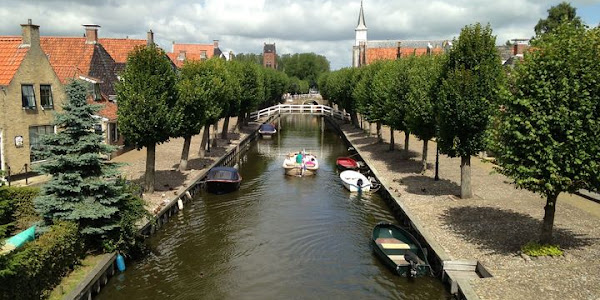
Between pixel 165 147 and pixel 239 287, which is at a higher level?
pixel 165 147

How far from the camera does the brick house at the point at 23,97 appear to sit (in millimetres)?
29188

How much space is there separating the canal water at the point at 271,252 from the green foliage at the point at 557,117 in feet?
19.8

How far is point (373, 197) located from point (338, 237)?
29.6ft

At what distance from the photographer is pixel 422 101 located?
103 ft

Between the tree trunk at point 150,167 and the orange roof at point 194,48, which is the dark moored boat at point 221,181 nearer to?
the tree trunk at point 150,167

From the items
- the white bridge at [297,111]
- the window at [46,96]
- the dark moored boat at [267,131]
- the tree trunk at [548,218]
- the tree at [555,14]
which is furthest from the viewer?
the white bridge at [297,111]

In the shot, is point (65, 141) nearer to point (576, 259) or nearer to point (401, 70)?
point (576, 259)

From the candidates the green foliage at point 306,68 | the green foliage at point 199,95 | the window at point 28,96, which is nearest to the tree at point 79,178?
the green foliage at point 199,95

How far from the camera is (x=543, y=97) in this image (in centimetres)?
1706

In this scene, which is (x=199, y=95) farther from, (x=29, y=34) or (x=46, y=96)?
(x=29, y=34)

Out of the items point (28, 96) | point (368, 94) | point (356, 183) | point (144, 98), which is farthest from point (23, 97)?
point (368, 94)

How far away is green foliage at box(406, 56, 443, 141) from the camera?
99.4ft

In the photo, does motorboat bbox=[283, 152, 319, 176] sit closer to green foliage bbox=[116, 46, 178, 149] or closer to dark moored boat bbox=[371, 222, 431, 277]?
green foliage bbox=[116, 46, 178, 149]

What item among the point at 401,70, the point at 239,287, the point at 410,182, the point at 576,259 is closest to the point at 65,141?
the point at 239,287
